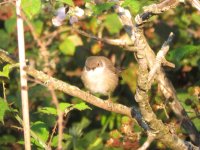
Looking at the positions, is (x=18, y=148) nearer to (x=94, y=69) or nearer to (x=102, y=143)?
(x=102, y=143)

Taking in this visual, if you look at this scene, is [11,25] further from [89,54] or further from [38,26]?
[89,54]

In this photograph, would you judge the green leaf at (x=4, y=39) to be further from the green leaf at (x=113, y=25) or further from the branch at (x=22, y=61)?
the branch at (x=22, y=61)

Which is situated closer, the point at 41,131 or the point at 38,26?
the point at 41,131

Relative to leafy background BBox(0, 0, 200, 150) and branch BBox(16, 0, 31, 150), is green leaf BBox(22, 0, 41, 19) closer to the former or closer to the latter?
branch BBox(16, 0, 31, 150)

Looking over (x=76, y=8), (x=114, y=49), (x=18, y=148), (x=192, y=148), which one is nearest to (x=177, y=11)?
(x=114, y=49)

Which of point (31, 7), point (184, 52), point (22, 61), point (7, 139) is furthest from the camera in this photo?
point (7, 139)

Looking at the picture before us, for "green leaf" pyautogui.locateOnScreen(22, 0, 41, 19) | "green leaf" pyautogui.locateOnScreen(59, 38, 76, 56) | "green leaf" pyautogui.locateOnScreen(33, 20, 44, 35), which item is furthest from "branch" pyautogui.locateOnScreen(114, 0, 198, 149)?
"green leaf" pyautogui.locateOnScreen(33, 20, 44, 35)

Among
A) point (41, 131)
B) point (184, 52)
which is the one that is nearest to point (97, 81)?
point (184, 52)
